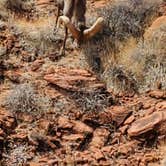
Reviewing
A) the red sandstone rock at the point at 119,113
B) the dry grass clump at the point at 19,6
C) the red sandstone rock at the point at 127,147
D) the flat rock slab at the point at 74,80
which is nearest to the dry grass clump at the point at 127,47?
the flat rock slab at the point at 74,80

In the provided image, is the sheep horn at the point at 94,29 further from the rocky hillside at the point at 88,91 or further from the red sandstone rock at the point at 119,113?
the red sandstone rock at the point at 119,113

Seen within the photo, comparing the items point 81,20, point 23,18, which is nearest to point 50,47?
point 81,20

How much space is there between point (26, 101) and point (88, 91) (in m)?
1.23

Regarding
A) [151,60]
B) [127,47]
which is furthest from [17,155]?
[127,47]

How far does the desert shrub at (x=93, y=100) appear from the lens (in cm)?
989

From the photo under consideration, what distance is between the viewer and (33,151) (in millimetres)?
8859

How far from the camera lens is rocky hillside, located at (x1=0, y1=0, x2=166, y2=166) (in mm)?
8969

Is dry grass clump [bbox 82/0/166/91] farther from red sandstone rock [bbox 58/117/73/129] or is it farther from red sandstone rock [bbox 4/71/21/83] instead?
red sandstone rock [bbox 4/71/21/83]

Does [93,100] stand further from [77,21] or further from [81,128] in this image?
[77,21]

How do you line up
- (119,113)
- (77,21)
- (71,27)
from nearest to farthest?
(119,113) < (71,27) < (77,21)

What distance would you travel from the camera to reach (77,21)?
11.9 m

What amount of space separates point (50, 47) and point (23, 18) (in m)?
1.89

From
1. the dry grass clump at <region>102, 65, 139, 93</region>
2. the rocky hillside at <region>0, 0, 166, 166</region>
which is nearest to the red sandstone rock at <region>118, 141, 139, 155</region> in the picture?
the rocky hillside at <region>0, 0, 166, 166</region>

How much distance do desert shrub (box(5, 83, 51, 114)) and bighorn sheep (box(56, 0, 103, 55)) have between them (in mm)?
1988
